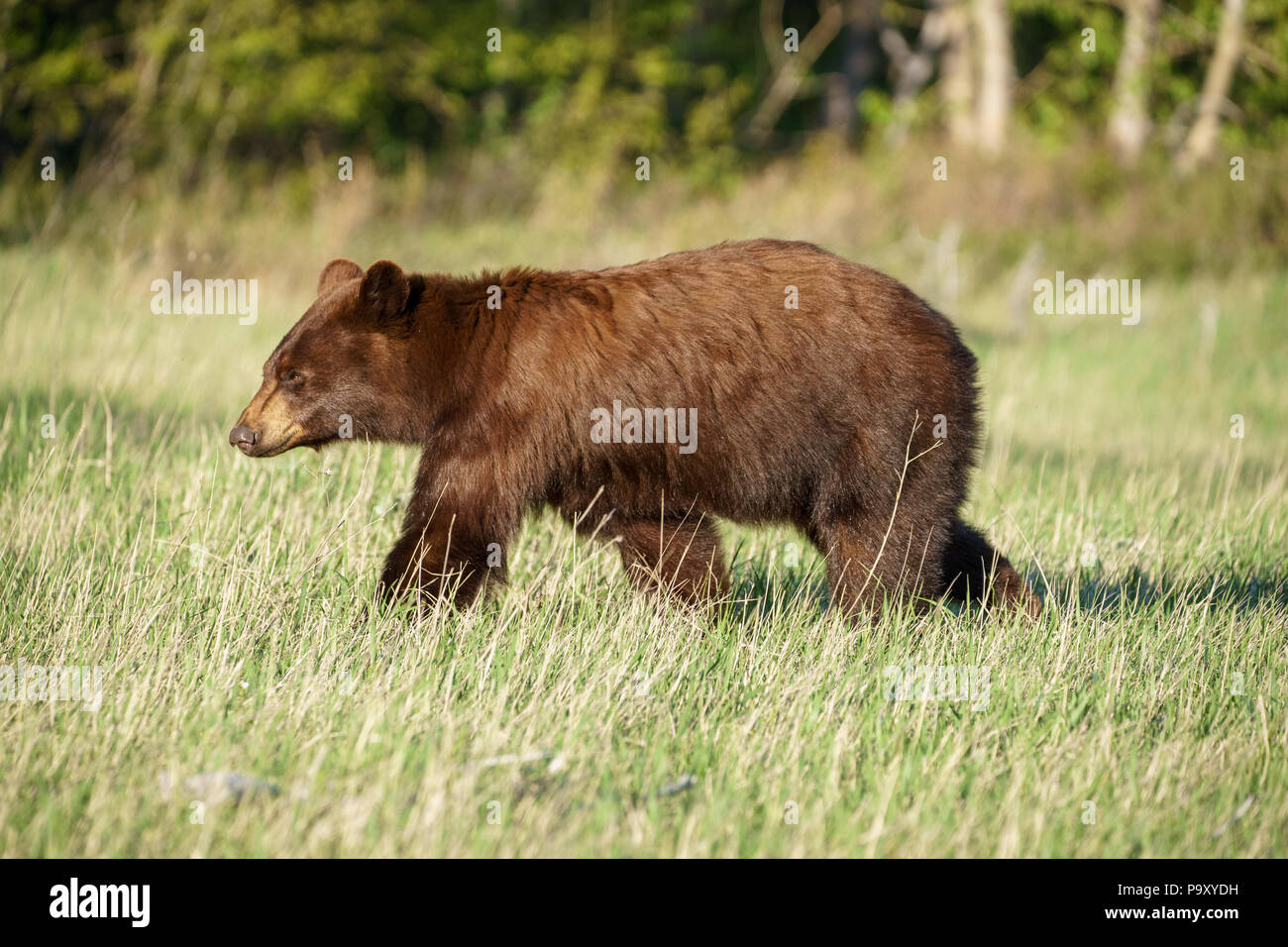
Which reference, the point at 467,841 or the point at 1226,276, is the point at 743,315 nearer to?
the point at 467,841

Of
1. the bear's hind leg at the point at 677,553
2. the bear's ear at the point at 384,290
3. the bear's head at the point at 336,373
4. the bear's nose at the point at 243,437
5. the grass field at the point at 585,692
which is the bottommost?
the grass field at the point at 585,692

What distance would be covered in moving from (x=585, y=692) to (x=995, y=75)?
20.5 m

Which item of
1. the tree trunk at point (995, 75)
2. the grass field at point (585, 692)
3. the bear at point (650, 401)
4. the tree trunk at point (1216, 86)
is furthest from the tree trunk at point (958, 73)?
the bear at point (650, 401)

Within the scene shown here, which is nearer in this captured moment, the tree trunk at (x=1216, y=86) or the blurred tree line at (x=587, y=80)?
the blurred tree line at (x=587, y=80)

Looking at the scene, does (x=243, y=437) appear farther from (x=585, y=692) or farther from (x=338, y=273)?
(x=585, y=692)

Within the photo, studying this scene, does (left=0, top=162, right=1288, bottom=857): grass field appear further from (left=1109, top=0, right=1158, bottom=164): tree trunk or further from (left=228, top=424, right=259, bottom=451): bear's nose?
(left=1109, top=0, right=1158, bottom=164): tree trunk

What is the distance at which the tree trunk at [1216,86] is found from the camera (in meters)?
21.6

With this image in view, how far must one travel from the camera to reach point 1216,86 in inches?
870

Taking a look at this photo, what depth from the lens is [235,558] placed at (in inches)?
204

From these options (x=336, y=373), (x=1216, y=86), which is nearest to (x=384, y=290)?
(x=336, y=373)

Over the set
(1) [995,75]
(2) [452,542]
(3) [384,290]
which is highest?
(1) [995,75]

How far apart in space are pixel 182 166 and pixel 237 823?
1757 centimetres

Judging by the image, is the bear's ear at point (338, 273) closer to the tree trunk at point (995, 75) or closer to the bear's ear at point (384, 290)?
the bear's ear at point (384, 290)
